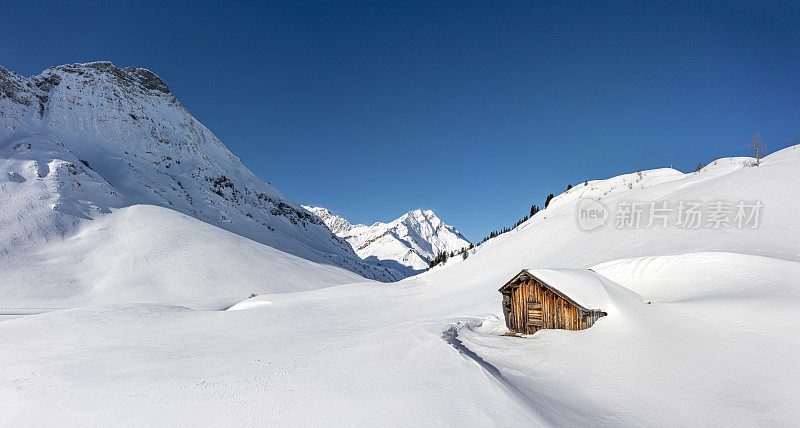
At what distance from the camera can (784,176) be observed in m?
22.7

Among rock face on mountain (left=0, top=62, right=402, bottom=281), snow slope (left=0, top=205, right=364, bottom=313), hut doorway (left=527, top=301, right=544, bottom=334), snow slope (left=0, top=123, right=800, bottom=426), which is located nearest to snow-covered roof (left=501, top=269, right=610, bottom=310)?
snow slope (left=0, top=123, right=800, bottom=426)

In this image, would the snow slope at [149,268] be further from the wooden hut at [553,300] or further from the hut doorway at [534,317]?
the hut doorway at [534,317]

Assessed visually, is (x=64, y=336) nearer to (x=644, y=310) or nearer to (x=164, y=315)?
(x=164, y=315)

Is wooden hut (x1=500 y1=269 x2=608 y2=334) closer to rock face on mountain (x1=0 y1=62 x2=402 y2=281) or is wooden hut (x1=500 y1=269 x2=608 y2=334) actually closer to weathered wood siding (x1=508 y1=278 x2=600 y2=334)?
weathered wood siding (x1=508 y1=278 x2=600 y2=334)

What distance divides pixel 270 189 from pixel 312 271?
86477mm

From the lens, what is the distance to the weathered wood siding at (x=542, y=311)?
38.2ft

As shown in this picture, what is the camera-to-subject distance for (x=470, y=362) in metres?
Answer: 8.86

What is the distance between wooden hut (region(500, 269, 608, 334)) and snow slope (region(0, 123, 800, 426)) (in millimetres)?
365

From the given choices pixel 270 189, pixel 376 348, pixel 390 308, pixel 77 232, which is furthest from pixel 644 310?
pixel 270 189

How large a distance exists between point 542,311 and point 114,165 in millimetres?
98081

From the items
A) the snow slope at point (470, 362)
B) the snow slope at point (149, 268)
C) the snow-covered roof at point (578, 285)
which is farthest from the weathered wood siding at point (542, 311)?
the snow slope at point (149, 268)

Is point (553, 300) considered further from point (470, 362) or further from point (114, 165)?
point (114, 165)

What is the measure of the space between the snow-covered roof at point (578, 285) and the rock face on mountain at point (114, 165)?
Answer: 5931cm

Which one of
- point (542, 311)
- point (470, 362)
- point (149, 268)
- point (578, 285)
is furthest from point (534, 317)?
point (149, 268)
